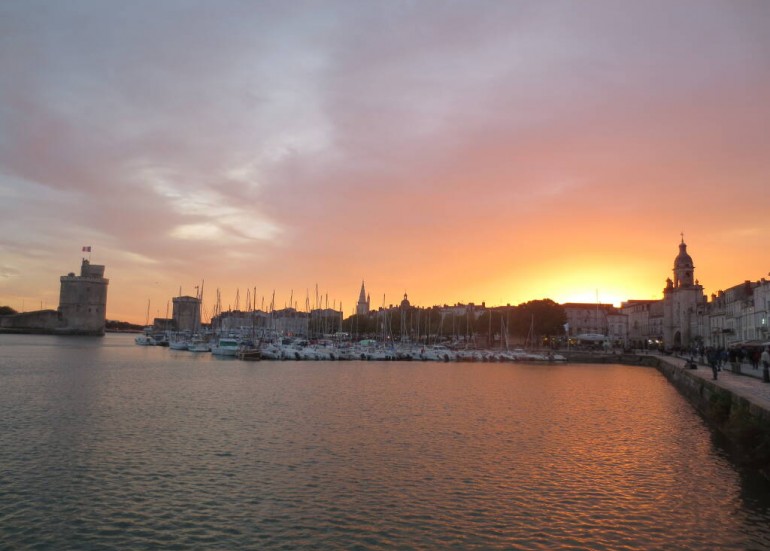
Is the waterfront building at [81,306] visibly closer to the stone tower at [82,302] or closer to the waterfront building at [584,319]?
the stone tower at [82,302]

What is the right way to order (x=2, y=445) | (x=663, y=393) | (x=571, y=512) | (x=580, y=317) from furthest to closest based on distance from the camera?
(x=580, y=317) < (x=663, y=393) < (x=2, y=445) < (x=571, y=512)

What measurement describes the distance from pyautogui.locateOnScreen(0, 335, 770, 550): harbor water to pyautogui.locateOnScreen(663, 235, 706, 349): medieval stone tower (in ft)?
269

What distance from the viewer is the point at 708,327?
338ft

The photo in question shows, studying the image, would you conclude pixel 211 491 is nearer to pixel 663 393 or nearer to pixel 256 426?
pixel 256 426

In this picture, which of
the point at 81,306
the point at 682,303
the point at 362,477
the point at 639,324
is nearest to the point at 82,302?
the point at 81,306

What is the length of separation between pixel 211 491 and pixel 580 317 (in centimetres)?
18350

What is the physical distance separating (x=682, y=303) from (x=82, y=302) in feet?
540

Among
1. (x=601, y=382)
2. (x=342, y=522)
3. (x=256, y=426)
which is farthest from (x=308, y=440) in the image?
(x=601, y=382)

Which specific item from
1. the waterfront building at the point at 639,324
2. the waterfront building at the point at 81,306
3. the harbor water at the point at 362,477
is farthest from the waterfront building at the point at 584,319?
the harbor water at the point at 362,477

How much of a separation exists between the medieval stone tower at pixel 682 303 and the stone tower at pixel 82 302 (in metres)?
159

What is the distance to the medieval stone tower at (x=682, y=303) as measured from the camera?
361 feet

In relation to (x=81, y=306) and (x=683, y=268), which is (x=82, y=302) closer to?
(x=81, y=306)

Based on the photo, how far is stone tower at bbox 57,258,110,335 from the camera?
187000 millimetres

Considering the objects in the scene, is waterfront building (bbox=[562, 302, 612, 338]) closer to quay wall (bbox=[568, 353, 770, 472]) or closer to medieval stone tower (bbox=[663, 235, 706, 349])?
medieval stone tower (bbox=[663, 235, 706, 349])
